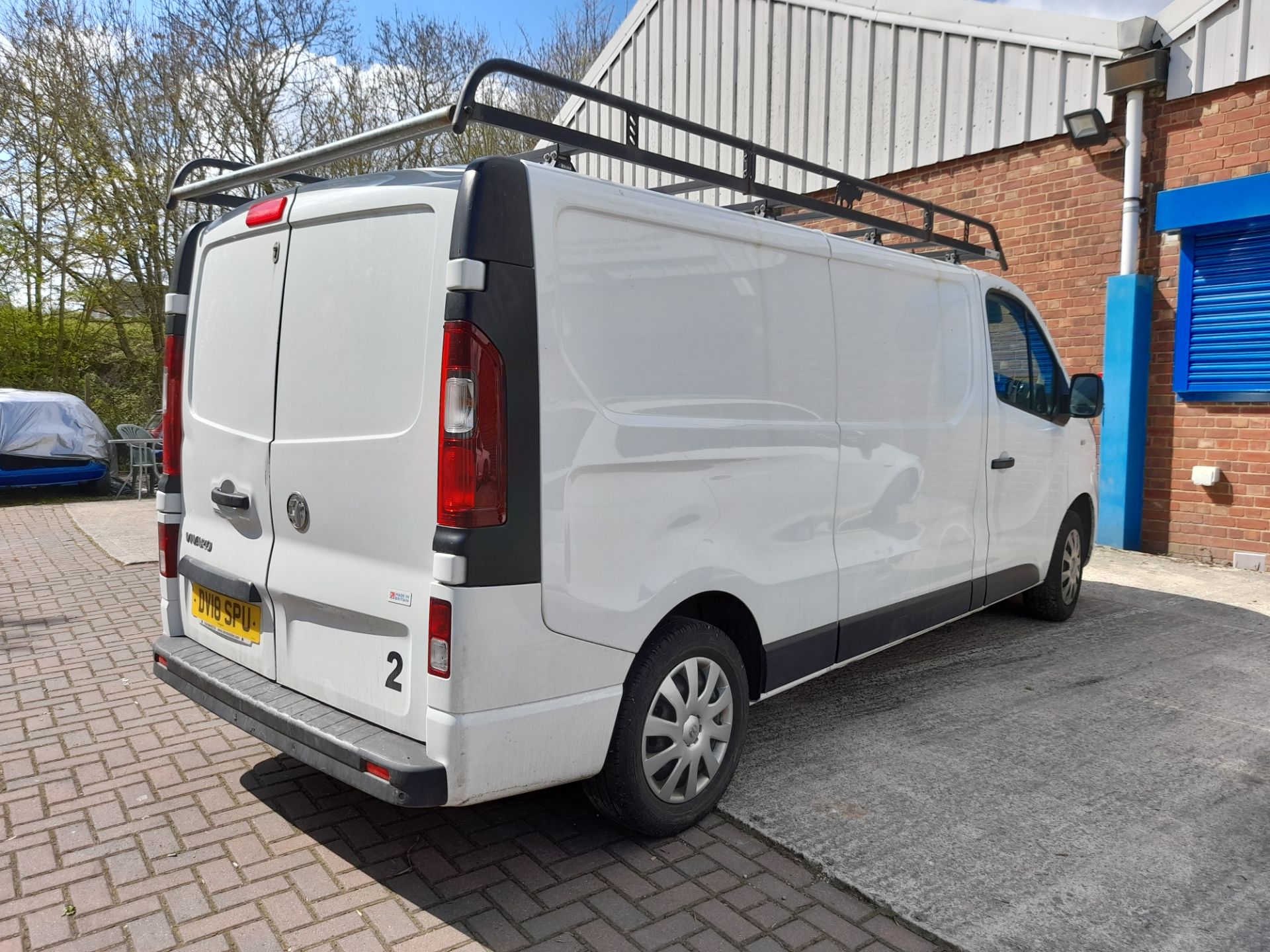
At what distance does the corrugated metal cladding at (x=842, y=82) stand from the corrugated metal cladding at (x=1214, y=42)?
0.54 meters

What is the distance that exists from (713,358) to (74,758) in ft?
10.3

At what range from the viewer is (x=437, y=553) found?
8.36ft

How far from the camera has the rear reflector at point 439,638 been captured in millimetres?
2527

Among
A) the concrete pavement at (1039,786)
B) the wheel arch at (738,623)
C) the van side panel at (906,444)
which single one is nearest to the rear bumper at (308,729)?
the wheel arch at (738,623)

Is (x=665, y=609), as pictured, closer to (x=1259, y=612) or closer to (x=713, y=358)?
(x=713, y=358)

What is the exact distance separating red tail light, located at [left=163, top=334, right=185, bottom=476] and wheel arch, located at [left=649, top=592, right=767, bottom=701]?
2125 mm

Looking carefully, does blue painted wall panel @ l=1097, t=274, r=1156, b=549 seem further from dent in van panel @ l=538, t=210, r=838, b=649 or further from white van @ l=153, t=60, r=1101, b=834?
dent in van panel @ l=538, t=210, r=838, b=649

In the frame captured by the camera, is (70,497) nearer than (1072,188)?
No

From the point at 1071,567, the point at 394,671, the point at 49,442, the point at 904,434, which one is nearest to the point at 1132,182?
the point at 1071,567

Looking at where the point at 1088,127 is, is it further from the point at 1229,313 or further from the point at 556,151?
the point at 556,151

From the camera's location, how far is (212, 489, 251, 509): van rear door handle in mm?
3203

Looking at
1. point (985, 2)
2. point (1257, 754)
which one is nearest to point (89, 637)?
point (1257, 754)

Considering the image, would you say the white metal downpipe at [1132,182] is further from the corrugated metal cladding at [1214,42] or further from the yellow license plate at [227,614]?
the yellow license plate at [227,614]

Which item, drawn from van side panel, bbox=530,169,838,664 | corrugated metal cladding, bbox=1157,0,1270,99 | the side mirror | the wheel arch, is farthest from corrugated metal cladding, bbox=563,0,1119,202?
the wheel arch
